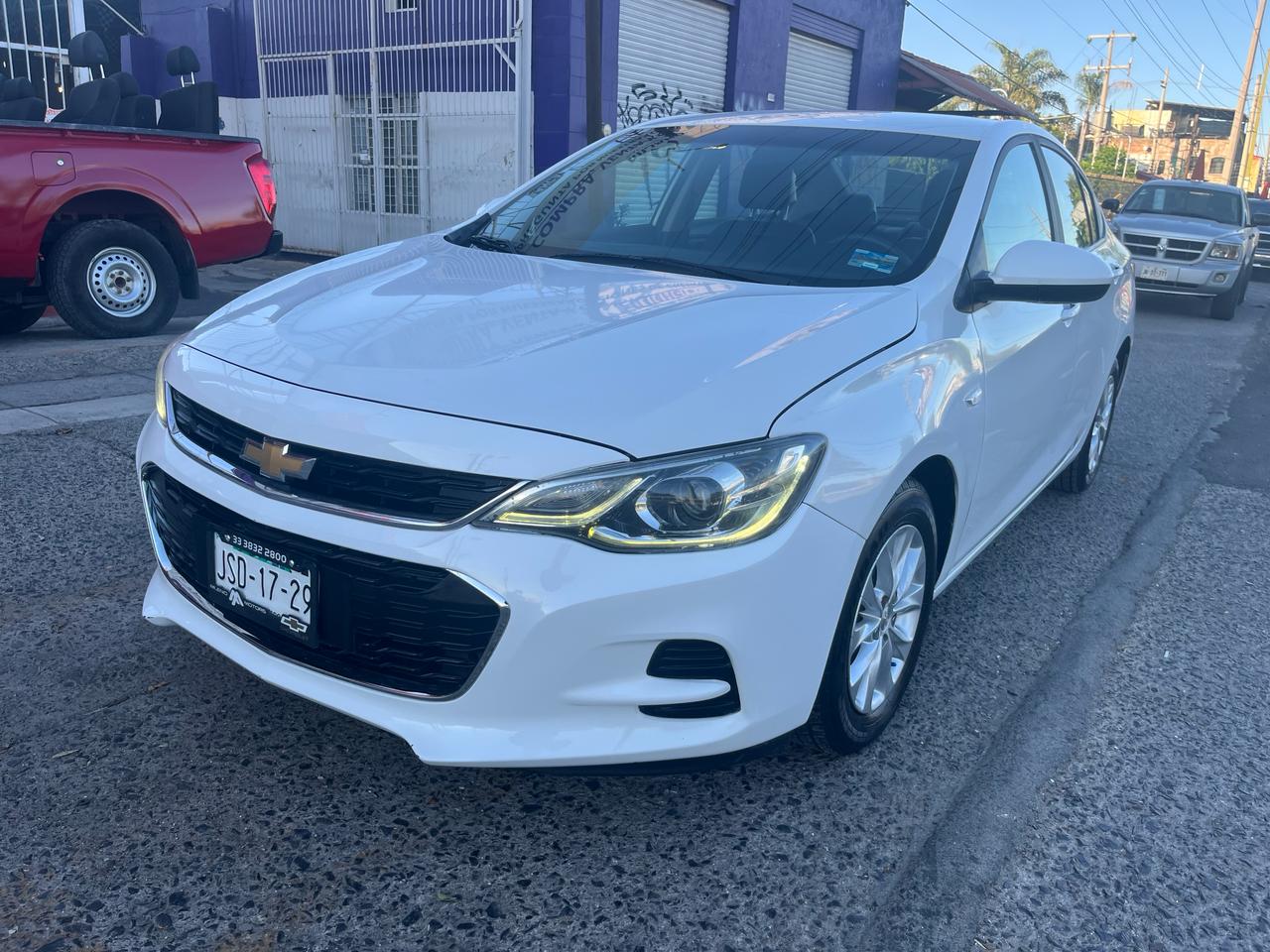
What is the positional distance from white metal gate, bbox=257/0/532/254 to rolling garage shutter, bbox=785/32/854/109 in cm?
639

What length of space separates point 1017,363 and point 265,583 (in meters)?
2.23

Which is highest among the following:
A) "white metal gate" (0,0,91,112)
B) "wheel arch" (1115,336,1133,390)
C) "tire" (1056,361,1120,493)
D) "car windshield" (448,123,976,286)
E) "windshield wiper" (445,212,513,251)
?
"white metal gate" (0,0,91,112)

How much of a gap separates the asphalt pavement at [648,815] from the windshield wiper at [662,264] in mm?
1259

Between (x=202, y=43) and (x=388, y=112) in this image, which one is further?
(x=202, y=43)

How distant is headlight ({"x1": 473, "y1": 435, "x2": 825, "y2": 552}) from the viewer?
201cm

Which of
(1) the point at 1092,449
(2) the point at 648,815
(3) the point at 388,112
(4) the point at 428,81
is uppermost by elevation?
(4) the point at 428,81

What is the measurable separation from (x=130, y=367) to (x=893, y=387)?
18.3 feet

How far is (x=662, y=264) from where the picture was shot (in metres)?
3.11

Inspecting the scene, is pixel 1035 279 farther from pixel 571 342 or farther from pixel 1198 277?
pixel 1198 277

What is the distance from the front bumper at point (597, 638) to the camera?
200 cm

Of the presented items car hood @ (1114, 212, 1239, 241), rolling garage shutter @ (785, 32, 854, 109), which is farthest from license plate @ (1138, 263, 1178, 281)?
rolling garage shutter @ (785, 32, 854, 109)

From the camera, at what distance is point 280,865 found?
222 centimetres

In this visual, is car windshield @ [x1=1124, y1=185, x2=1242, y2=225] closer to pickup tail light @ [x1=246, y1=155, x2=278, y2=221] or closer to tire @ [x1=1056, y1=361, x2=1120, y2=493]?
tire @ [x1=1056, y1=361, x2=1120, y2=493]

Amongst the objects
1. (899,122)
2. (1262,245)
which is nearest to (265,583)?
(899,122)
